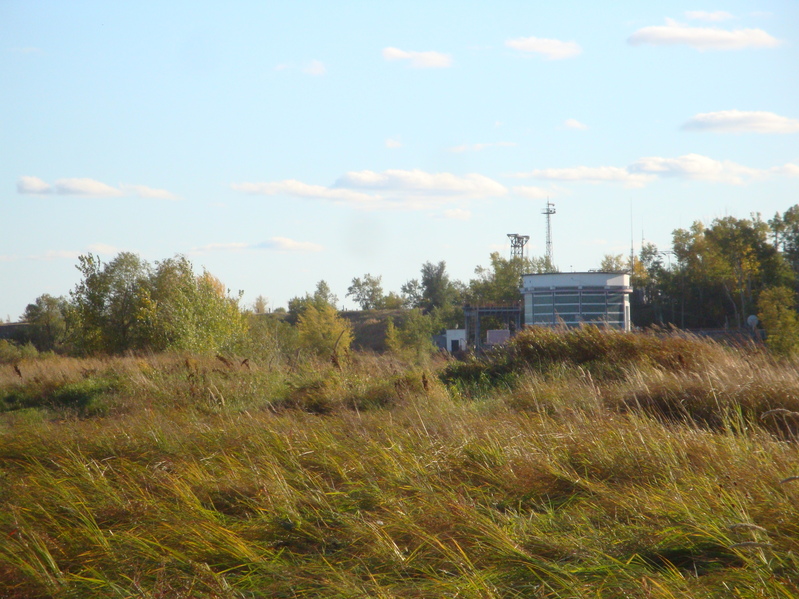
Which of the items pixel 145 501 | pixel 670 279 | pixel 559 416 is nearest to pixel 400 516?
pixel 145 501

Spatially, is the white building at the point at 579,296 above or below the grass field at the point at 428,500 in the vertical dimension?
above

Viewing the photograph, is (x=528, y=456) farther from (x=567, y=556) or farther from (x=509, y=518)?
(x=567, y=556)

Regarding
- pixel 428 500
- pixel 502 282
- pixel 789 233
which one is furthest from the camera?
pixel 502 282

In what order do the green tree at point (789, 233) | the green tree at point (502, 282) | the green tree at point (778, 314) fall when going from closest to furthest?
the green tree at point (778, 314) → the green tree at point (789, 233) → the green tree at point (502, 282)

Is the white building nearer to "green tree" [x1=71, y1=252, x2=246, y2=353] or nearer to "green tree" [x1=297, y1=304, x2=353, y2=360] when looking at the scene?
"green tree" [x1=71, y1=252, x2=246, y2=353]

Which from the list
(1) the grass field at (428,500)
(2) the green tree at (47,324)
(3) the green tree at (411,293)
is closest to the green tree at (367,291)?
(3) the green tree at (411,293)

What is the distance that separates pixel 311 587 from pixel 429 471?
206 centimetres

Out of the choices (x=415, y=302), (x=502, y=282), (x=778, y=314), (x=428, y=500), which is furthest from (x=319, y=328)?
(x=428, y=500)

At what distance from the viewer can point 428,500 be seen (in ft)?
18.7

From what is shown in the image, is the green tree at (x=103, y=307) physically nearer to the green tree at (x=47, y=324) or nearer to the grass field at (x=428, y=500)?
the green tree at (x=47, y=324)

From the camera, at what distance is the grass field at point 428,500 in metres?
4.36

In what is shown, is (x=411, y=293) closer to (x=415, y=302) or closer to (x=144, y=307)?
(x=415, y=302)

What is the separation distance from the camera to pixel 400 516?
5.32 metres

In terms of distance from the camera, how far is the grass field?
14.3 feet
